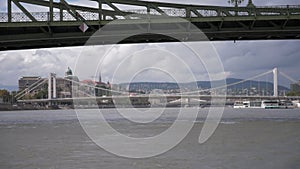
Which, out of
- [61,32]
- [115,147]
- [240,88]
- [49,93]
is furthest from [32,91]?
[115,147]

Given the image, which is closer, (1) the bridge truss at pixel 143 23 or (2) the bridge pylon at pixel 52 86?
(1) the bridge truss at pixel 143 23

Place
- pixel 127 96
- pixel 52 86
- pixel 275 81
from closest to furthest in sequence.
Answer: pixel 127 96 < pixel 275 81 < pixel 52 86

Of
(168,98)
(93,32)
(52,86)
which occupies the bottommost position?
(168,98)

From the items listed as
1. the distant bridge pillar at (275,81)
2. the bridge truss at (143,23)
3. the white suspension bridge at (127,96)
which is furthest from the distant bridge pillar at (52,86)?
the bridge truss at (143,23)

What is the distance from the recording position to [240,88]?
137 metres

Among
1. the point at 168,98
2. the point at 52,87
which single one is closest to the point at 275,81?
the point at 168,98

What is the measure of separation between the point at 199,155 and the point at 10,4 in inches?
1220

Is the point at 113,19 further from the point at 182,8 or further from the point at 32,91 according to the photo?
the point at 32,91

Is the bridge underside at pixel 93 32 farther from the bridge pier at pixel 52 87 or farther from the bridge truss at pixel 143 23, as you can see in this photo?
the bridge pier at pixel 52 87

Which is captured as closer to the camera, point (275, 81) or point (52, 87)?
point (275, 81)

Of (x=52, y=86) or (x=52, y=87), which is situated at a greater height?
(x=52, y=86)

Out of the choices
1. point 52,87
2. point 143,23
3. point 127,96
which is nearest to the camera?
point 143,23

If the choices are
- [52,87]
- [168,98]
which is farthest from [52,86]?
[168,98]

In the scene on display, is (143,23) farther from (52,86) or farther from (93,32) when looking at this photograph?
(52,86)
